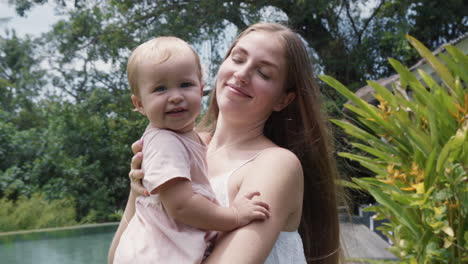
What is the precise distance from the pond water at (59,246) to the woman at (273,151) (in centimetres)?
854

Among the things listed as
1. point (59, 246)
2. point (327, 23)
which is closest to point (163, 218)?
point (59, 246)

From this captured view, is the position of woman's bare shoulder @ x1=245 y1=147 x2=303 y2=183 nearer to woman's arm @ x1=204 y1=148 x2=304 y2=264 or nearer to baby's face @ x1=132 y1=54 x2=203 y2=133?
woman's arm @ x1=204 y1=148 x2=304 y2=264

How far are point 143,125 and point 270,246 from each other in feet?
45.8

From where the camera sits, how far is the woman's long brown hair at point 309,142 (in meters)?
1.77

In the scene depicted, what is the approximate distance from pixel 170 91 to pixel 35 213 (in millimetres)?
12706

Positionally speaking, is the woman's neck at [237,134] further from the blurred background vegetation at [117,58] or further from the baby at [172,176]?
the blurred background vegetation at [117,58]

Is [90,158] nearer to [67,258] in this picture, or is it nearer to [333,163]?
[67,258]

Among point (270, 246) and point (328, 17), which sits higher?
point (328, 17)

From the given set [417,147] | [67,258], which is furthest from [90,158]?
[417,147]

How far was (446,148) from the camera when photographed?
6.59ft

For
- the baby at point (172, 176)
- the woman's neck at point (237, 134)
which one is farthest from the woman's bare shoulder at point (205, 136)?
the baby at point (172, 176)

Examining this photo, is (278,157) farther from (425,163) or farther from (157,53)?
(425,163)

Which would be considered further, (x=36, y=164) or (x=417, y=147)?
(x=36, y=164)

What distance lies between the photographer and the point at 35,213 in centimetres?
1301
